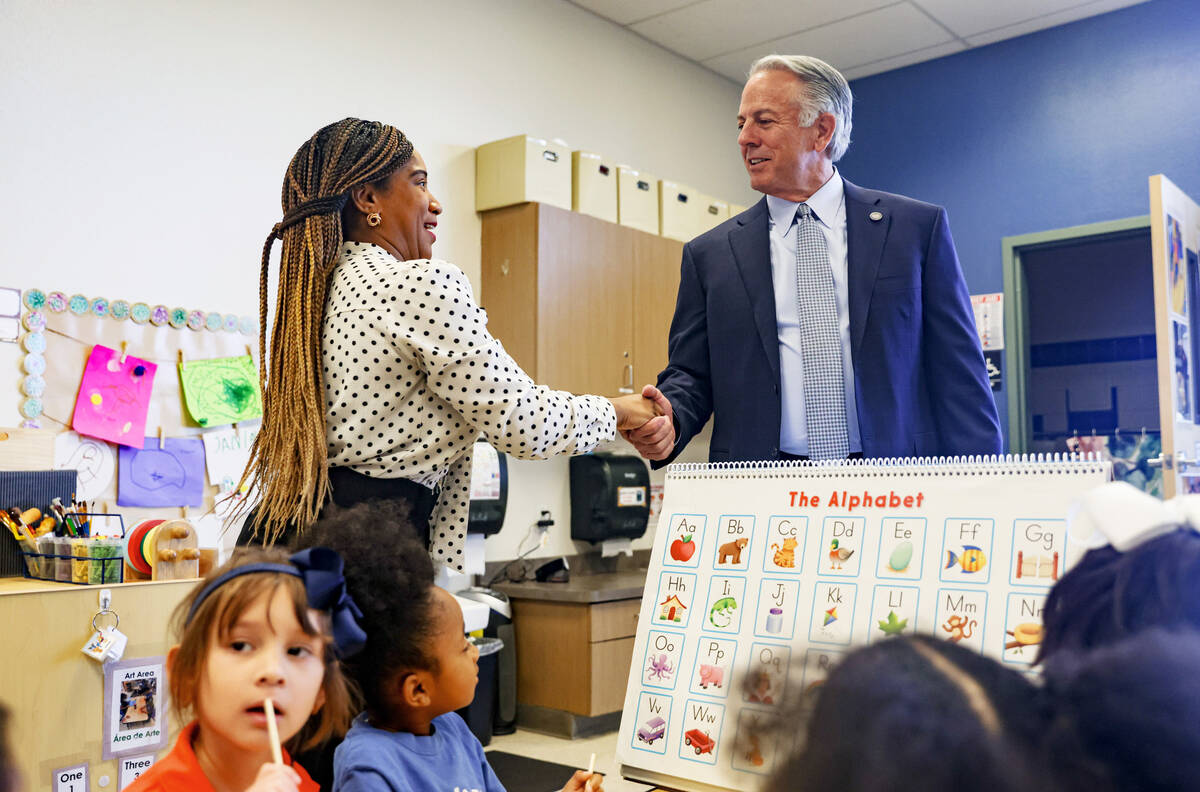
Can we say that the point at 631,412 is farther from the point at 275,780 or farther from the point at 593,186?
the point at 593,186

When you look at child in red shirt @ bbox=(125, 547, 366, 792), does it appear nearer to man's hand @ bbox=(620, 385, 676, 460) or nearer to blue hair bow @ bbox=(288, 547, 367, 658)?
blue hair bow @ bbox=(288, 547, 367, 658)

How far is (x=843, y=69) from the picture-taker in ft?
17.6

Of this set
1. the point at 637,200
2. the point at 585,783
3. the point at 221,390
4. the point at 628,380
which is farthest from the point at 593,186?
the point at 585,783

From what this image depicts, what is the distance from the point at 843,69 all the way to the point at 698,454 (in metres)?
2.16

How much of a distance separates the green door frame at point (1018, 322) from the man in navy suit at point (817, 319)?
3047 mm

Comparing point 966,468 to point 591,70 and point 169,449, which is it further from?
point 591,70

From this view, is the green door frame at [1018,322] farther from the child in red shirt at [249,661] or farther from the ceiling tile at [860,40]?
the child in red shirt at [249,661]

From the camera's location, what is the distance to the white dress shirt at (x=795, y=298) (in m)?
1.89

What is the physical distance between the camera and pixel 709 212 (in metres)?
4.92

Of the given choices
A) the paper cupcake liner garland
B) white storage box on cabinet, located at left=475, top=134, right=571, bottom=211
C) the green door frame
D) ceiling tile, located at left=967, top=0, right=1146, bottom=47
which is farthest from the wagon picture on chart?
ceiling tile, located at left=967, top=0, right=1146, bottom=47

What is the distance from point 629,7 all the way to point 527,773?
127 inches

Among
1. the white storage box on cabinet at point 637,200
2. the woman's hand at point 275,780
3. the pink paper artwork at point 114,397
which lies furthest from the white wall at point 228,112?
the woman's hand at point 275,780

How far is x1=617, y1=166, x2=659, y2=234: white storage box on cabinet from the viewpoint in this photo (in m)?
4.42

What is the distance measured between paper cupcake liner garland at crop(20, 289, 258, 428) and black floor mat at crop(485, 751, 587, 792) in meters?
1.66
